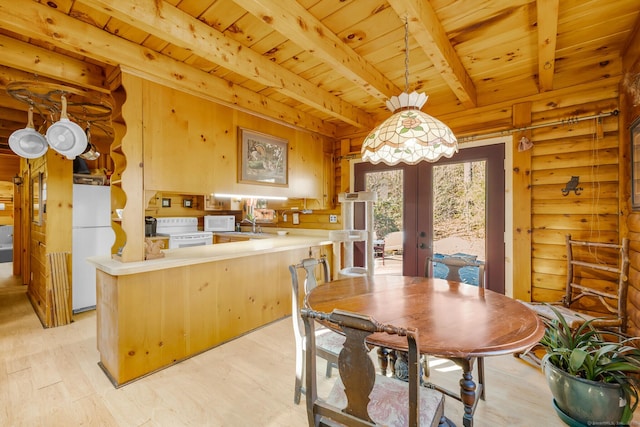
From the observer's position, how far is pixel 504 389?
2006 millimetres

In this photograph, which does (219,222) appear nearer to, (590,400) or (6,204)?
(590,400)

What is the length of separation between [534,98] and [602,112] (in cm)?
54

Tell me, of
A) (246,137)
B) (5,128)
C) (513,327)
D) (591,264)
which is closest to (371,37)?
(246,137)

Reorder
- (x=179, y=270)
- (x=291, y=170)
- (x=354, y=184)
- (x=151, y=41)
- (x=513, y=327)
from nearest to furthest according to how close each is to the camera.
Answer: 1. (x=513, y=327)
2. (x=151, y=41)
3. (x=179, y=270)
4. (x=291, y=170)
5. (x=354, y=184)

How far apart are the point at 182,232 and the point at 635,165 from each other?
5.48 m

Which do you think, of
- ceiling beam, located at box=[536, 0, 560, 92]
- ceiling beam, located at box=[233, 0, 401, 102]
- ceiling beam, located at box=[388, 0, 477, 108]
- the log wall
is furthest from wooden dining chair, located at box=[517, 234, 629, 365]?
ceiling beam, located at box=[233, 0, 401, 102]

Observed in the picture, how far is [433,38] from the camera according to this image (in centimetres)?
184

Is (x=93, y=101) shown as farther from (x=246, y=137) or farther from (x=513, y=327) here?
(x=513, y=327)

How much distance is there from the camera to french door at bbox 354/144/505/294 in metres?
3.04

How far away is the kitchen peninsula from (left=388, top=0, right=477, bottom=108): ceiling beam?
2261 mm

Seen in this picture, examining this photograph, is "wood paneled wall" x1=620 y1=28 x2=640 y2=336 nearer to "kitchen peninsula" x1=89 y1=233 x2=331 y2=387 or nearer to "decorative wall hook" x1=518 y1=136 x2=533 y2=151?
"decorative wall hook" x1=518 y1=136 x2=533 y2=151

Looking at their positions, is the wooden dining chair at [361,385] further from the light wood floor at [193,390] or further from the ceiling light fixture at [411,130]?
the ceiling light fixture at [411,130]

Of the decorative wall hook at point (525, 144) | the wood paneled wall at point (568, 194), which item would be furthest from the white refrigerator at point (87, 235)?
the wood paneled wall at point (568, 194)

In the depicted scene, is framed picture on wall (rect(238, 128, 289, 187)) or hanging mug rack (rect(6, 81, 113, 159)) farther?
framed picture on wall (rect(238, 128, 289, 187))
